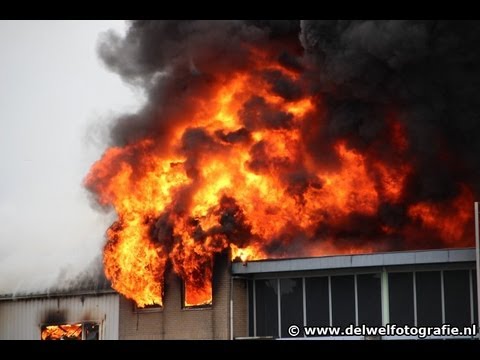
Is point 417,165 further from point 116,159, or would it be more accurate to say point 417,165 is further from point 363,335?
point 116,159

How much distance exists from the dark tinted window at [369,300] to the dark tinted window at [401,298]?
0.41 meters

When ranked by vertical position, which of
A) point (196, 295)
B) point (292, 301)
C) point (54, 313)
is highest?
point (54, 313)

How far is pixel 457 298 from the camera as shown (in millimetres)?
31875

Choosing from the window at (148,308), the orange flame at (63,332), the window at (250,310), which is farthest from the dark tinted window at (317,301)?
the orange flame at (63,332)

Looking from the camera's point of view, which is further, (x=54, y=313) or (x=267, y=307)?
(x=54, y=313)

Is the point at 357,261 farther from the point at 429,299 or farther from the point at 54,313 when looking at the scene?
the point at 54,313

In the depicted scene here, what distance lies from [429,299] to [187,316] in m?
9.15

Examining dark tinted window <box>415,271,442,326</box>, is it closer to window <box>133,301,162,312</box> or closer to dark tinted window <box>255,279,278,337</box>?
dark tinted window <box>255,279,278,337</box>

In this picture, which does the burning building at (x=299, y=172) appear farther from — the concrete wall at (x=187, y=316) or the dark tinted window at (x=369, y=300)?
the dark tinted window at (x=369, y=300)

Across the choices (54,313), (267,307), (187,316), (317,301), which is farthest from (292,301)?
(54,313)

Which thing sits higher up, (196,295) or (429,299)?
(196,295)

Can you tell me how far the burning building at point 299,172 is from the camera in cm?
3644

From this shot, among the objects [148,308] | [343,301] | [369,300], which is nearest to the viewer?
[369,300]

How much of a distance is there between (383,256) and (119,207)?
10.7 m
